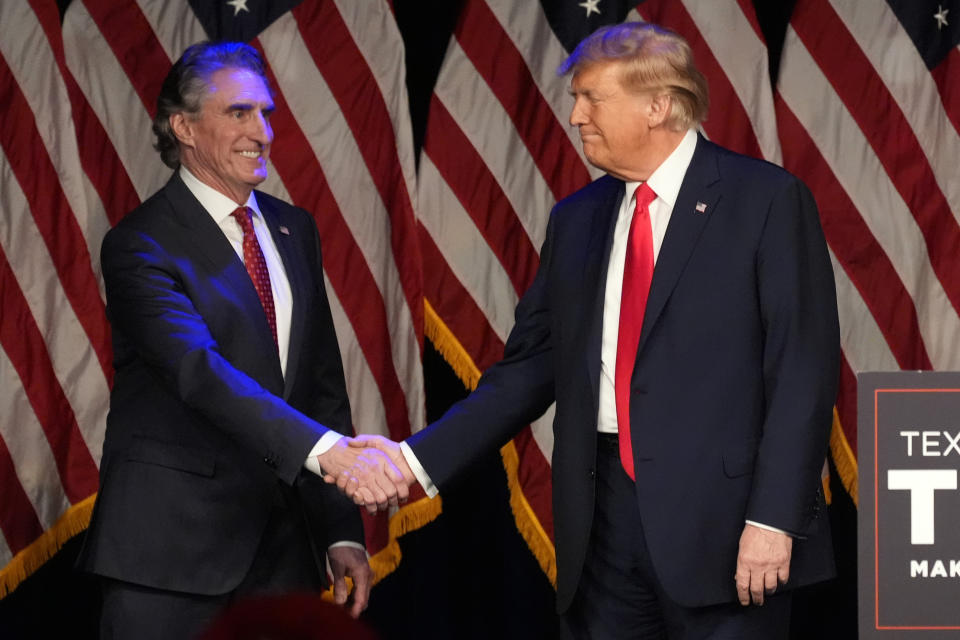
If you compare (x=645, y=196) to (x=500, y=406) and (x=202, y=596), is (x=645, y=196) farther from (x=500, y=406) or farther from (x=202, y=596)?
(x=202, y=596)

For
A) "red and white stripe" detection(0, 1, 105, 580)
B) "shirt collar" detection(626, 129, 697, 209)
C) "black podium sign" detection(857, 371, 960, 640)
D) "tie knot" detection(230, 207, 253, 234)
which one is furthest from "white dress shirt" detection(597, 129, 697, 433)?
"red and white stripe" detection(0, 1, 105, 580)

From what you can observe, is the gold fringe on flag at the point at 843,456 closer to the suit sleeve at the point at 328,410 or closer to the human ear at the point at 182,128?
the suit sleeve at the point at 328,410

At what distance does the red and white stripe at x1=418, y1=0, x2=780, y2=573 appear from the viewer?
174 inches

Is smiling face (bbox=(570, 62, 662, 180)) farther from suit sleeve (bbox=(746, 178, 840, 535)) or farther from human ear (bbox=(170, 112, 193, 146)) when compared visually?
human ear (bbox=(170, 112, 193, 146))

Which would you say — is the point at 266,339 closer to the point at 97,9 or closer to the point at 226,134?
the point at 226,134

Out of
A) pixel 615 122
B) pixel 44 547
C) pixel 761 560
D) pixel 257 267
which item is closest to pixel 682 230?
pixel 615 122

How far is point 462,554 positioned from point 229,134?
2000mm

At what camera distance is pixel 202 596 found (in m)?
2.94

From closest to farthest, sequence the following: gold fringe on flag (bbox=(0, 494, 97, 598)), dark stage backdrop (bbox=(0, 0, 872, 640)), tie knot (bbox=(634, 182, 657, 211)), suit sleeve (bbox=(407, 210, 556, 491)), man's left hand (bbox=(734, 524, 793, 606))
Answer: man's left hand (bbox=(734, 524, 793, 606)) → tie knot (bbox=(634, 182, 657, 211)) → suit sleeve (bbox=(407, 210, 556, 491)) → gold fringe on flag (bbox=(0, 494, 97, 598)) → dark stage backdrop (bbox=(0, 0, 872, 640))

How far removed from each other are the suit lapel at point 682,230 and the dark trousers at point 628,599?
0.28m

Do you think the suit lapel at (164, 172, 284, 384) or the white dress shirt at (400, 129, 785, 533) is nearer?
the white dress shirt at (400, 129, 785, 533)

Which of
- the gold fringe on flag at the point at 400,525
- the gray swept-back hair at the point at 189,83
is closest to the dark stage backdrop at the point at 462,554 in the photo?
the gold fringe on flag at the point at 400,525

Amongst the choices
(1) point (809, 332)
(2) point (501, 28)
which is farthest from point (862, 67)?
(1) point (809, 332)

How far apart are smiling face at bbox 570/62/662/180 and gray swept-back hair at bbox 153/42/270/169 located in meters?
0.89
